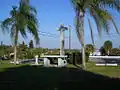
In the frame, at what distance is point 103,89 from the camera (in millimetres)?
10258

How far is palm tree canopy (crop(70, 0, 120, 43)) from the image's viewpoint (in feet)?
63.8

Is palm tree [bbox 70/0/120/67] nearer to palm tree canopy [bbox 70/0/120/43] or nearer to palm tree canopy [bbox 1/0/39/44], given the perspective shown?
palm tree canopy [bbox 70/0/120/43]

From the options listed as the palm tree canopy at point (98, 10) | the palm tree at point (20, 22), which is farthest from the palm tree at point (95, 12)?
the palm tree at point (20, 22)

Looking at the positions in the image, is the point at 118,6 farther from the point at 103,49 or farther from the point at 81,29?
the point at 103,49

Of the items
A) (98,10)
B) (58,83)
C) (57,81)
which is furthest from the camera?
(98,10)

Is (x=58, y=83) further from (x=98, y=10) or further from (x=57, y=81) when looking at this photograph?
(x=98, y=10)

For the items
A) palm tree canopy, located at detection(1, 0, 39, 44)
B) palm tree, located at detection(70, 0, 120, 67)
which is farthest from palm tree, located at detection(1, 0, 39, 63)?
palm tree, located at detection(70, 0, 120, 67)

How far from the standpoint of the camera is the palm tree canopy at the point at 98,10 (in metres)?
19.5

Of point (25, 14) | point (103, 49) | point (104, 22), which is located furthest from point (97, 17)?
point (103, 49)

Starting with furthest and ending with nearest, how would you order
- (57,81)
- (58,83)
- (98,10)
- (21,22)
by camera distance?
(21,22) < (98,10) < (57,81) < (58,83)

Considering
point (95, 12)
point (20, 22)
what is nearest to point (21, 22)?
point (20, 22)

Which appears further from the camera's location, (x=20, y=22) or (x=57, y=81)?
(x=20, y=22)

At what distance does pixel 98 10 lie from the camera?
20.2 meters

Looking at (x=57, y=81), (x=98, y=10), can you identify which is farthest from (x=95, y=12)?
(x=57, y=81)
